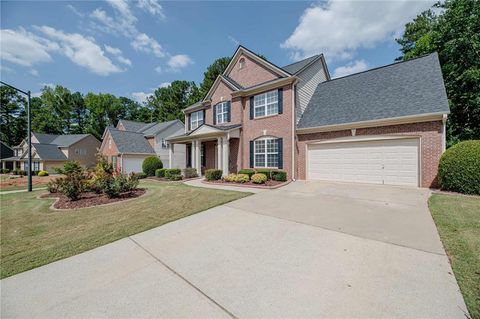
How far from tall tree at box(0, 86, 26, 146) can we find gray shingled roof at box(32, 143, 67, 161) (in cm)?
2610

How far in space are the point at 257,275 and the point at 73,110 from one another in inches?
2584

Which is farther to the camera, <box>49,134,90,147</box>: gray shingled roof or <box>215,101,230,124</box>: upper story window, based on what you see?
<box>49,134,90,147</box>: gray shingled roof

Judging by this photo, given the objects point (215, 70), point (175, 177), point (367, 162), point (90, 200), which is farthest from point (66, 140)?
point (367, 162)

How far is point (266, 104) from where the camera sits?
14.3 m

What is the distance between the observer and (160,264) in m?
3.56

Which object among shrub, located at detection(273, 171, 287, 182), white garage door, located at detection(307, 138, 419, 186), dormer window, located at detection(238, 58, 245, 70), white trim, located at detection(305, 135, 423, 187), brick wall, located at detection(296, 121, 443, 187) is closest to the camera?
brick wall, located at detection(296, 121, 443, 187)

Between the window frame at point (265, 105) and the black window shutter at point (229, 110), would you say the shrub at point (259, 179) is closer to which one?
the window frame at point (265, 105)

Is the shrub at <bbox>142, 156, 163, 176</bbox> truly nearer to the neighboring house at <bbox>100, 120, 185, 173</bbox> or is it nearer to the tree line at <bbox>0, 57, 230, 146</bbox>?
the neighboring house at <bbox>100, 120, 185, 173</bbox>

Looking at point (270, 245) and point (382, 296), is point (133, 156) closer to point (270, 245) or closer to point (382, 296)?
point (270, 245)

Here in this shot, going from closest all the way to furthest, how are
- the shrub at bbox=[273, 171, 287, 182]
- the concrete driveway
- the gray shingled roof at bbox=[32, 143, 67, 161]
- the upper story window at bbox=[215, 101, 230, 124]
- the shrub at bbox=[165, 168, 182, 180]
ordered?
the concrete driveway → the shrub at bbox=[273, 171, 287, 182] → the shrub at bbox=[165, 168, 182, 180] → the upper story window at bbox=[215, 101, 230, 124] → the gray shingled roof at bbox=[32, 143, 67, 161]

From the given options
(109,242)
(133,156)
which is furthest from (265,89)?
(133,156)

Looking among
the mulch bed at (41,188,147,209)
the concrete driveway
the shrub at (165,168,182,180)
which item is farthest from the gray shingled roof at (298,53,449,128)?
the mulch bed at (41,188,147,209)

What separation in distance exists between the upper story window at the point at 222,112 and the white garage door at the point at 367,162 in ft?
22.9

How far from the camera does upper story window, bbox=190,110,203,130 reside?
19344 mm
